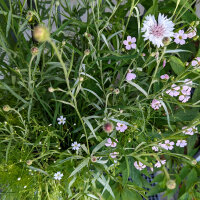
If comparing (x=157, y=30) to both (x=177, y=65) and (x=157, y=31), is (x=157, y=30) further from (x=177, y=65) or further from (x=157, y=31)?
(x=177, y=65)

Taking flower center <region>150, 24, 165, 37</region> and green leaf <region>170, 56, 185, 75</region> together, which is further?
green leaf <region>170, 56, 185, 75</region>

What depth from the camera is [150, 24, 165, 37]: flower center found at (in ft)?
1.11

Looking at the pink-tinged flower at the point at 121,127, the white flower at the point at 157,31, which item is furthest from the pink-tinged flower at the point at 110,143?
the white flower at the point at 157,31

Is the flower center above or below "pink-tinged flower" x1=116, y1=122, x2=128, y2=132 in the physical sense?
above

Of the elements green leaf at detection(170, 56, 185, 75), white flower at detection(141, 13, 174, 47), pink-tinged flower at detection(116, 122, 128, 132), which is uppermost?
white flower at detection(141, 13, 174, 47)

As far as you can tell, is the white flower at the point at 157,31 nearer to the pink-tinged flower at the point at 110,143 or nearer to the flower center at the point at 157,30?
the flower center at the point at 157,30

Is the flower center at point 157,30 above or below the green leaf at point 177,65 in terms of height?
above

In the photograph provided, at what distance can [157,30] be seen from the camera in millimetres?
345

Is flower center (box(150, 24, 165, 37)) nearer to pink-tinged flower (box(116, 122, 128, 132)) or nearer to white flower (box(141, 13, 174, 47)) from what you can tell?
white flower (box(141, 13, 174, 47))

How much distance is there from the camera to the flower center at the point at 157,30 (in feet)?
1.11

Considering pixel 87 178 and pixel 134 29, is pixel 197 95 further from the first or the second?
pixel 87 178

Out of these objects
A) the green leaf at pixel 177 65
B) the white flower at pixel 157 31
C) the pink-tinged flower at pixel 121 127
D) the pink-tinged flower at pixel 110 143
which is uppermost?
the white flower at pixel 157 31

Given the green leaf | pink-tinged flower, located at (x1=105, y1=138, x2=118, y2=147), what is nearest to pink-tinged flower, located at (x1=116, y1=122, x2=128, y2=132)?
pink-tinged flower, located at (x1=105, y1=138, x2=118, y2=147)

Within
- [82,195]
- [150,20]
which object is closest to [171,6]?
[150,20]
